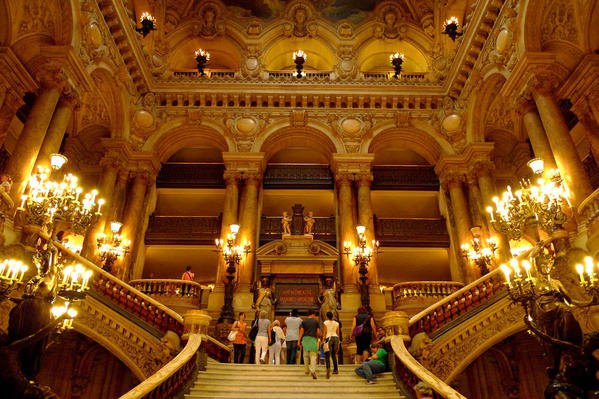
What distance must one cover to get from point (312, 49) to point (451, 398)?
17930 millimetres

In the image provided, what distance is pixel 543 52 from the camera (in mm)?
10977

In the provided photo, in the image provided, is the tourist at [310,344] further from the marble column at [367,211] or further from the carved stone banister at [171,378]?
the marble column at [367,211]

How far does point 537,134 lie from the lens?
1099cm

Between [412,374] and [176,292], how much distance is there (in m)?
8.50

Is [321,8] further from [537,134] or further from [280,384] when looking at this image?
[280,384]

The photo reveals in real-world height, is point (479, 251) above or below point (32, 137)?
below

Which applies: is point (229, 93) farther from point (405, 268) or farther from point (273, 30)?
point (405, 268)

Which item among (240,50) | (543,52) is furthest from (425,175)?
(240,50)

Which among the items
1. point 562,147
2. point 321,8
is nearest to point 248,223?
point 562,147

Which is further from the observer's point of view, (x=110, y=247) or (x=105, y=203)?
(x=105, y=203)

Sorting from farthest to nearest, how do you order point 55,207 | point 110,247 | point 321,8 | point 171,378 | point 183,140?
point 321,8, point 183,140, point 110,247, point 55,207, point 171,378

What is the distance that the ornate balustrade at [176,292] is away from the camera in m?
12.6

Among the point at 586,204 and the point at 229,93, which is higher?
the point at 229,93

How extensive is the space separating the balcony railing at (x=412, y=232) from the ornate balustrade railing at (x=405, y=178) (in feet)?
5.46
